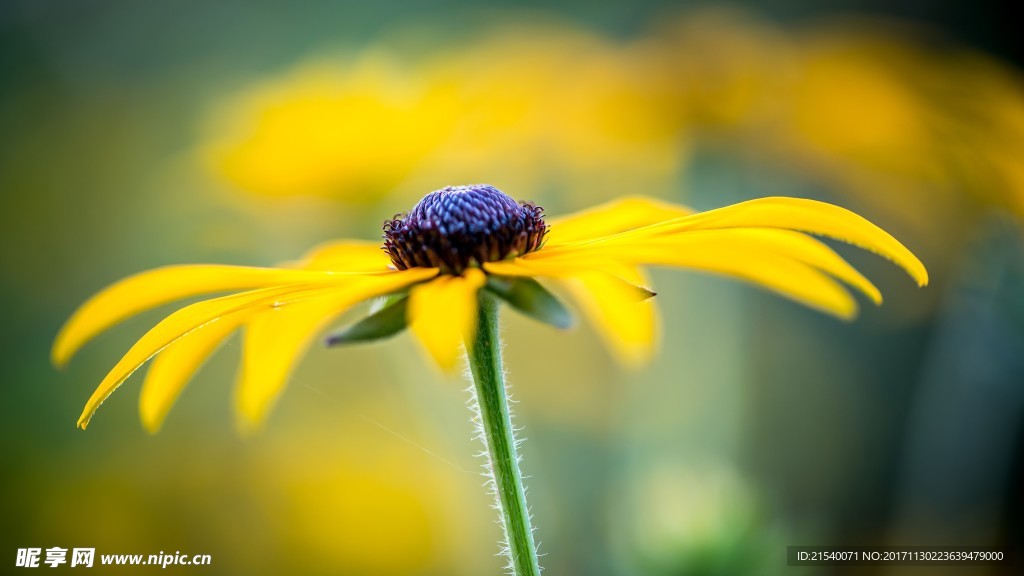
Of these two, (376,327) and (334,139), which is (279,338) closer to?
(376,327)

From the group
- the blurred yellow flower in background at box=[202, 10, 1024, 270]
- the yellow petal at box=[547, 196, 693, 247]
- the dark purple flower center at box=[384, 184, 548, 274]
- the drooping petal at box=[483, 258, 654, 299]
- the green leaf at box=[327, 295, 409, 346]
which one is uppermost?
the blurred yellow flower in background at box=[202, 10, 1024, 270]

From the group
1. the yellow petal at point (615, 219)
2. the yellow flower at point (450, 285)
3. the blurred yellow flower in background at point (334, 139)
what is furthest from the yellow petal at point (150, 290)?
the blurred yellow flower in background at point (334, 139)

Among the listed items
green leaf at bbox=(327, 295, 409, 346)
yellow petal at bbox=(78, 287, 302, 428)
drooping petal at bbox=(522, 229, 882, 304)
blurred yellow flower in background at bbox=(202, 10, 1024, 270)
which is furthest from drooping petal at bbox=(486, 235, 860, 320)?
blurred yellow flower in background at bbox=(202, 10, 1024, 270)

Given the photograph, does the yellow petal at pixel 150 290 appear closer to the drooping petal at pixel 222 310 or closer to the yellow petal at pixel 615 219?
the drooping petal at pixel 222 310

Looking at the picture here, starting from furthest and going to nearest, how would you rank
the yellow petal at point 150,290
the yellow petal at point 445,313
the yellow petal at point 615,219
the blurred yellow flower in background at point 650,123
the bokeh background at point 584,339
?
the blurred yellow flower in background at point 650,123, the bokeh background at point 584,339, the yellow petal at point 615,219, the yellow petal at point 150,290, the yellow petal at point 445,313

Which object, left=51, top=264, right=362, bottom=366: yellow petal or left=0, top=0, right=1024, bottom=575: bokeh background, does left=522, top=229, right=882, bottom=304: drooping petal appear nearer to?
left=51, top=264, right=362, bottom=366: yellow petal
